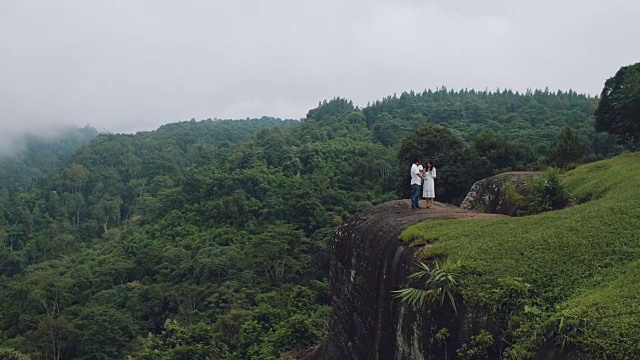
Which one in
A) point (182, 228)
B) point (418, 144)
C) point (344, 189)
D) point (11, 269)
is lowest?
point (11, 269)

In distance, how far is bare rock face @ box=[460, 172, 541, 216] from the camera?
12484 millimetres

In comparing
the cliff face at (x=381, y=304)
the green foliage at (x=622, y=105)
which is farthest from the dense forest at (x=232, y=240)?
the cliff face at (x=381, y=304)

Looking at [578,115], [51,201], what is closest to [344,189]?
[578,115]

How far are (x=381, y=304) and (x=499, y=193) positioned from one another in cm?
594

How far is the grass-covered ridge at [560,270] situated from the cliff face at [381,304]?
0.48 metres

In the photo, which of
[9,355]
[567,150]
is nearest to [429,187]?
[567,150]

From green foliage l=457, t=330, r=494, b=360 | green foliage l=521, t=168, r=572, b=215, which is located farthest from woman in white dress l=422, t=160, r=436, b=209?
green foliage l=457, t=330, r=494, b=360

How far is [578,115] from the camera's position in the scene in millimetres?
63000

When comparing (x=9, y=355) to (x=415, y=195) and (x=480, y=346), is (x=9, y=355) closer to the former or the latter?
(x=415, y=195)

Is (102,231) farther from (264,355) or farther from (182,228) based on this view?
(264,355)

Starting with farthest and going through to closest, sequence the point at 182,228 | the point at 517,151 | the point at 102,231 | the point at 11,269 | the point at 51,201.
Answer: the point at 51,201 → the point at 102,231 → the point at 11,269 → the point at 182,228 → the point at 517,151

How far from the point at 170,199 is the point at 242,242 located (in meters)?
19.3

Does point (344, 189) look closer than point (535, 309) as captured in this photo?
No

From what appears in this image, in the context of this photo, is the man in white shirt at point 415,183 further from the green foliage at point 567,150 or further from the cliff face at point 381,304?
the green foliage at point 567,150
